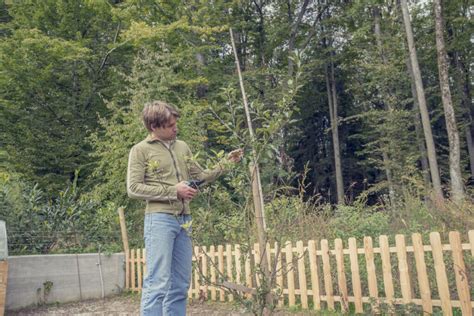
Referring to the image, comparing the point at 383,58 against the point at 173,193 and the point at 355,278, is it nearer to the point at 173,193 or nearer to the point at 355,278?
the point at 355,278

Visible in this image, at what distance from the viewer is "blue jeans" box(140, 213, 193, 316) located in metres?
2.44

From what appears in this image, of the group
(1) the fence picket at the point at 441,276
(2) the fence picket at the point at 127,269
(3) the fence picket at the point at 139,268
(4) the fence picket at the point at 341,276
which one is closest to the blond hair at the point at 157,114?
(4) the fence picket at the point at 341,276

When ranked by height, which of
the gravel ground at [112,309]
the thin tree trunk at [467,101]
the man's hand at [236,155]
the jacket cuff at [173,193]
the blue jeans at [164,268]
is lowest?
the gravel ground at [112,309]

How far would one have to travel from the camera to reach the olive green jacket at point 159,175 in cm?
244

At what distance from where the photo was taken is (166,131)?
2.64 meters

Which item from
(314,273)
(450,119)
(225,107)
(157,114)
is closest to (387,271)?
(314,273)

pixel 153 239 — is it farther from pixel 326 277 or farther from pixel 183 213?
pixel 326 277

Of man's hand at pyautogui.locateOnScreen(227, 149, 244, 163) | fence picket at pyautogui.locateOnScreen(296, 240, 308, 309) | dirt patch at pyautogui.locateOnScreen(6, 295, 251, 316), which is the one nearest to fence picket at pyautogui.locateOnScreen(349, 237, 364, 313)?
fence picket at pyautogui.locateOnScreen(296, 240, 308, 309)

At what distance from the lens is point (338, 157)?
19.4 m

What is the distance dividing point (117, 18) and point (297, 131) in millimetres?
12710

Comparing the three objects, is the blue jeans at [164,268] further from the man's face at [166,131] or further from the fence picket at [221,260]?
the fence picket at [221,260]

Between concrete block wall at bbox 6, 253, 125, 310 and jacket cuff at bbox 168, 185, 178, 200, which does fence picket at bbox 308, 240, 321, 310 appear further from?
concrete block wall at bbox 6, 253, 125, 310

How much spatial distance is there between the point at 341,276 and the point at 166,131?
2653 mm

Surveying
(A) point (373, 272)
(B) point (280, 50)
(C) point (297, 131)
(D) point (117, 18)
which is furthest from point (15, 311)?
(C) point (297, 131)
